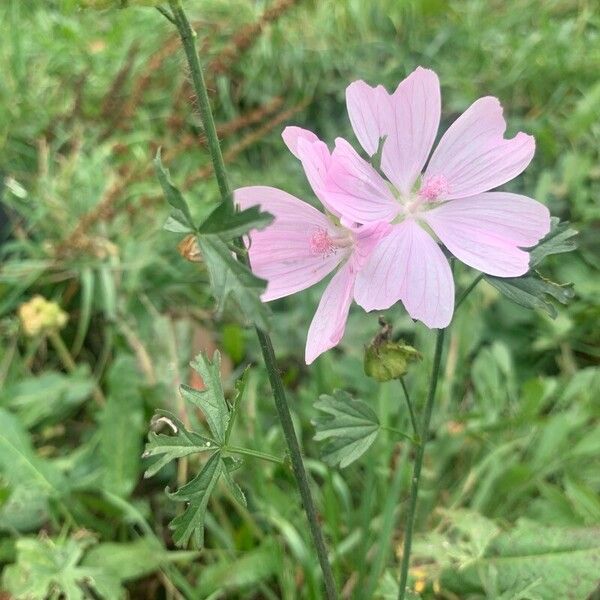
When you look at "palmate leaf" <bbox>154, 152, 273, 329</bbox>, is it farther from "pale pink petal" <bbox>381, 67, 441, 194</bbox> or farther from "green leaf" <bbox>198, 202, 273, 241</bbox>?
"pale pink petal" <bbox>381, 67, 441, 194</bbox>

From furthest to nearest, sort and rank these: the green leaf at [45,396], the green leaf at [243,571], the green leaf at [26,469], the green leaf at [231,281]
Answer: the green leaf at [45,396] < the green leaf at [26,469] < the green leaf at [243,571] < the green leaf at [231,281]

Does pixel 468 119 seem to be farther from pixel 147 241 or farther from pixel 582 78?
pixel 582 78

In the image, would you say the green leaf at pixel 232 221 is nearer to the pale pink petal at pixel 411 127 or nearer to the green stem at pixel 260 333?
the green stem at pixel 260 333

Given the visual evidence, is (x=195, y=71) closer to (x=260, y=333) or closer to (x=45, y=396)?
(x=260, y=333)

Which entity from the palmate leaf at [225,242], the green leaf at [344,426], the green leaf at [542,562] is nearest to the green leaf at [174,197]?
the palmate leaf at [225,242]

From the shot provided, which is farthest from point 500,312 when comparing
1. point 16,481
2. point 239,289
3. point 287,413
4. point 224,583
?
point 239,289

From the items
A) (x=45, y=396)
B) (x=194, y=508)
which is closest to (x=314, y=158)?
(x=194, y=508)
